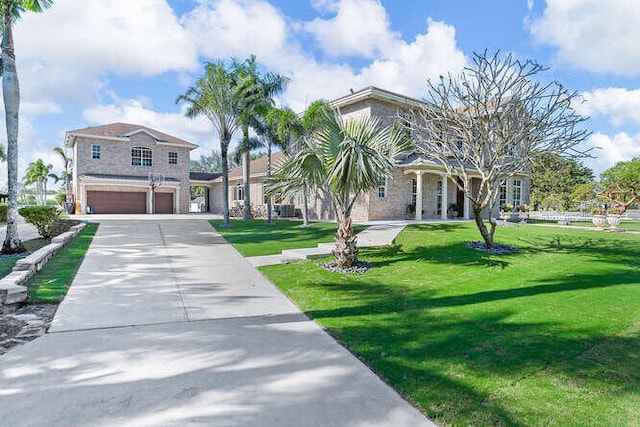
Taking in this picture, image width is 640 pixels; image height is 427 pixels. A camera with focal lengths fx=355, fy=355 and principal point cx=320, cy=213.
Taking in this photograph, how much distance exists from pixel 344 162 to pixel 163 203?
31.9 metres

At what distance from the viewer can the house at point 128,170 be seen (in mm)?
31688

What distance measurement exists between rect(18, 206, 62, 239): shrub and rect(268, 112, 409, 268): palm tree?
9.22 meters

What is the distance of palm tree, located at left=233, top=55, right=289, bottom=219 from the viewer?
21.5 m

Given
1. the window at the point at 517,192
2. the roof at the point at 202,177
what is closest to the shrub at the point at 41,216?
the roof at the point at 202,177

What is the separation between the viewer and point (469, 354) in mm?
4133

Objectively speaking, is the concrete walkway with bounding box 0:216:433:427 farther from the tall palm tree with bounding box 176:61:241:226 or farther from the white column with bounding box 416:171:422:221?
the white column with bounding box 416:171:422:221

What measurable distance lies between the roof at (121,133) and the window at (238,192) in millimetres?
6182

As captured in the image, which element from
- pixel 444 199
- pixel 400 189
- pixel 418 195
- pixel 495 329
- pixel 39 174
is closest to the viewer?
pixel 495 329

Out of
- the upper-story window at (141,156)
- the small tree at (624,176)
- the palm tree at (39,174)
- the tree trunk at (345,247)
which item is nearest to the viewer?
the tree trunk at (345,247)

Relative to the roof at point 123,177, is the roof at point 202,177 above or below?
above

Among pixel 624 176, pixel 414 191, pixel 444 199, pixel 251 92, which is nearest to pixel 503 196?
pixel 444 199

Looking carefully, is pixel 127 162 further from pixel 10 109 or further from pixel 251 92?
pixel 10 109

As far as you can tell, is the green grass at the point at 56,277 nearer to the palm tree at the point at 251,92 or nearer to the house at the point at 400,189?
the house at the point at 400,189

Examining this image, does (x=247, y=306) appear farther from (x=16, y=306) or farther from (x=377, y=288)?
(x=16, y=306)
